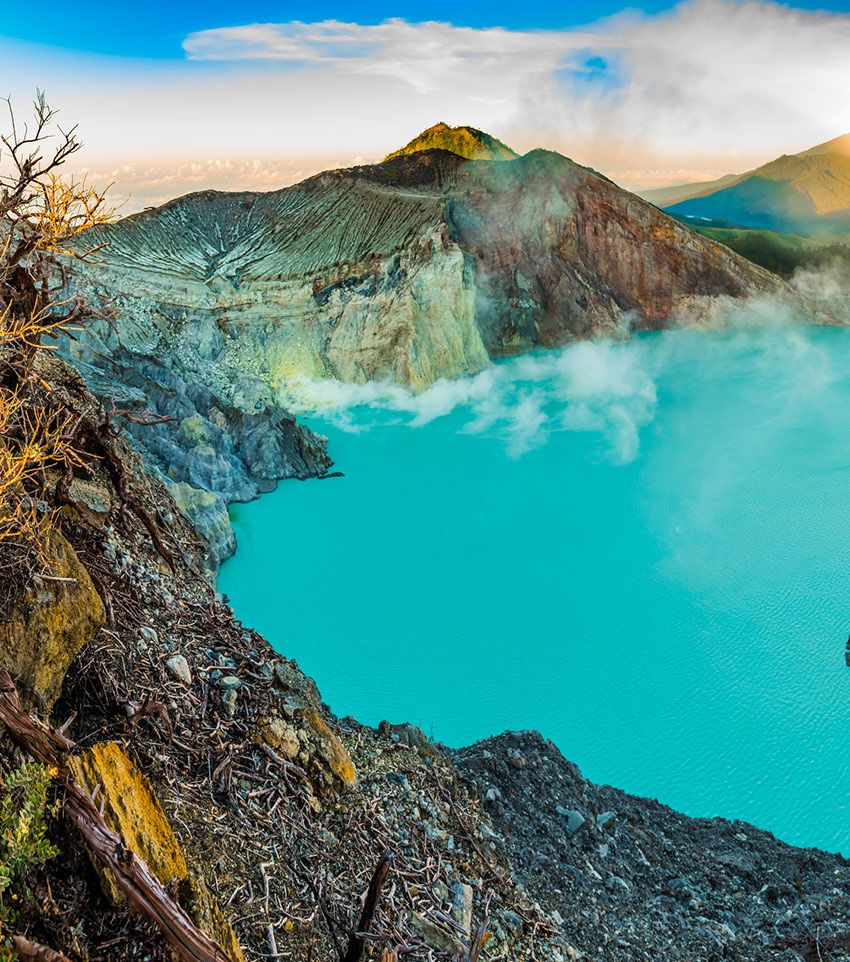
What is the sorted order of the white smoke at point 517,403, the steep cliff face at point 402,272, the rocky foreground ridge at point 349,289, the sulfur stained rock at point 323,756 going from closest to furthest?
the sulfur stained rock at point 323,756 → the rocky foreground ridge at point 349,289 → the white smoke at point 517,403 → the steep cliff face at point 402,272

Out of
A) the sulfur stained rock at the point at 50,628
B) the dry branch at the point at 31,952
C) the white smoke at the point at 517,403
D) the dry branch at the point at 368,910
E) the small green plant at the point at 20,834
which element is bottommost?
the dry branch at the point at 31,952

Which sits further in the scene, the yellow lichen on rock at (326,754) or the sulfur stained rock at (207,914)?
the yellow lichen on rock at (326,754)

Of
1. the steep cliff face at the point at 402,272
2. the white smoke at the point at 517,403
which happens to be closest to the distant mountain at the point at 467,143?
the steep cliff face at the point at 402,272

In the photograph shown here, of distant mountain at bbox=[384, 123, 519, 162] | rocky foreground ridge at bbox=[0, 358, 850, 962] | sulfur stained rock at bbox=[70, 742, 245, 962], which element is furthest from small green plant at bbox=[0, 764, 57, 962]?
distant mountain at bbox=[384, 123, 519, 162]

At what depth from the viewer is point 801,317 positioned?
39.3 meters

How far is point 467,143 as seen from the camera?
168ft

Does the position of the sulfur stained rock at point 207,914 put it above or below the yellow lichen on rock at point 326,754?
below

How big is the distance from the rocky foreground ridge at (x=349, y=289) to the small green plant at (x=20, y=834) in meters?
13.6

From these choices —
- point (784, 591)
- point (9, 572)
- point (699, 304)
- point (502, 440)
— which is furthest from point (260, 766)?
Result: point (699, 304)

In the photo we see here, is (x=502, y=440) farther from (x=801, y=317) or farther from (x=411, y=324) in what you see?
(x=801, y=317)

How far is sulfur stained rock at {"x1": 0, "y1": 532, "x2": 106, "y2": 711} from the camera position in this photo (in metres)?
3.42

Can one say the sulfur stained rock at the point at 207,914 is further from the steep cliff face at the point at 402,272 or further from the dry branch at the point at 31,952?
the steep cliff face at the point at 402,272

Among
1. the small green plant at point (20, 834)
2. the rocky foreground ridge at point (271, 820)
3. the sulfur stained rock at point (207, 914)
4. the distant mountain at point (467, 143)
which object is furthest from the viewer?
the distant mountain at point (467, 143)

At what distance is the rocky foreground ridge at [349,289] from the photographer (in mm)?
21656
